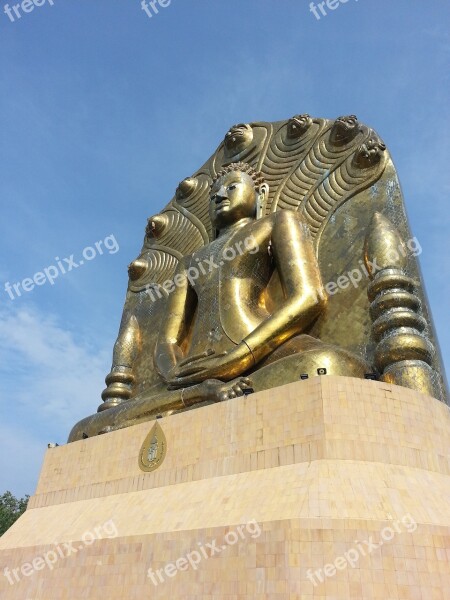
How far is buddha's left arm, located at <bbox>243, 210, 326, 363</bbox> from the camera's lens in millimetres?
6527

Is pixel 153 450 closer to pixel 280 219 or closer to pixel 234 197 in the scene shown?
pixel 280 219

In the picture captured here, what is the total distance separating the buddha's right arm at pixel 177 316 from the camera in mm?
8016

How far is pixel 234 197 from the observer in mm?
8422

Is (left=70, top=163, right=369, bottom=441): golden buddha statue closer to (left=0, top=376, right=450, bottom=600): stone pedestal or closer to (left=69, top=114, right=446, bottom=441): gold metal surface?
(left=69, top=114, right=446, bottom=441): gold metal surface

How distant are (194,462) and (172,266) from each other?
16.5ft

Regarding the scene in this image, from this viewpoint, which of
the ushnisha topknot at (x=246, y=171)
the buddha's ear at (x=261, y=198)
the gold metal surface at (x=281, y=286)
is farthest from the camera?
the ushnisha topknot at (x=246, y=171)

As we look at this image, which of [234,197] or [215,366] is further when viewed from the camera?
[234,197]
